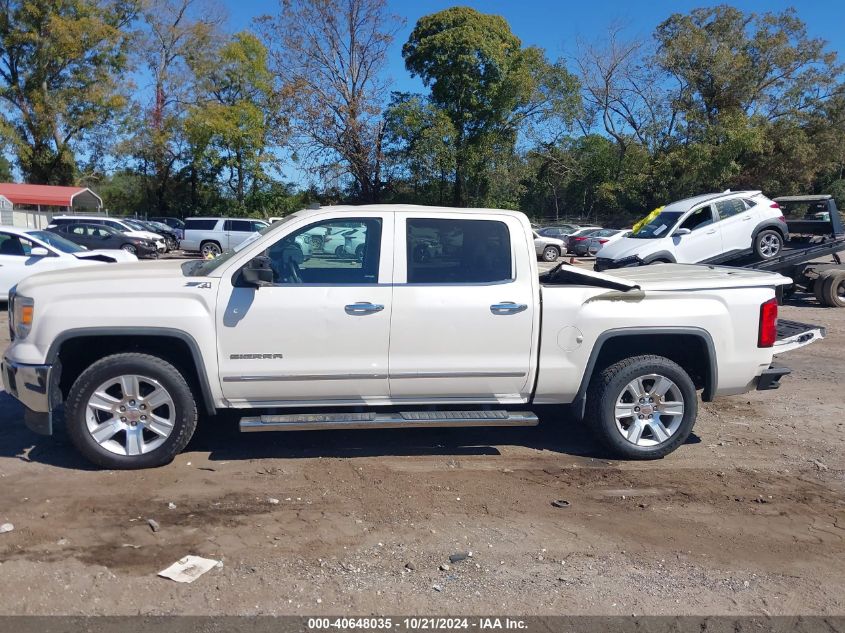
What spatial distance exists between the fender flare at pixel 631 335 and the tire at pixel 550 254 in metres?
23.8

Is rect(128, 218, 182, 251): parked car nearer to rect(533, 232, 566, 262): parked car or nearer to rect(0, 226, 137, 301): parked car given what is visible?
rect(533, 232, 566, 262): parked car

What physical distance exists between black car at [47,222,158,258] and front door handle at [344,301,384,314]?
73.6 feet

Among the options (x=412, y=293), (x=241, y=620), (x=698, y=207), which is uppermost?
(x=698, y=207)

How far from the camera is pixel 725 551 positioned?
165 inches

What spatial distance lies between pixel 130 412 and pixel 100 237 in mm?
23143

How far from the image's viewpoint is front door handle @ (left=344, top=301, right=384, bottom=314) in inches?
201

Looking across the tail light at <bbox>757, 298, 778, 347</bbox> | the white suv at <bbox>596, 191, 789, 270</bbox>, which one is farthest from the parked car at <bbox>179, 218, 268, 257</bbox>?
the tail light at <bbox>757, 298, 778, 347</bbox>

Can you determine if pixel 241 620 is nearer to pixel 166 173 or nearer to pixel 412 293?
pixel 412 293

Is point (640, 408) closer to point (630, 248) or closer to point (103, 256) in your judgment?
point (630, 248)

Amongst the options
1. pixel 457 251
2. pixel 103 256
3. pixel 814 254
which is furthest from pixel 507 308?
pixel 814 254

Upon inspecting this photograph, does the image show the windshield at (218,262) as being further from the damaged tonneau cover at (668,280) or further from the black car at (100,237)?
the black car at (100,237)

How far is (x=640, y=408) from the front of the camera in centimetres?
551

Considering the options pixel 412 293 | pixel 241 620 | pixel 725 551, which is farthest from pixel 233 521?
pixel 725 551

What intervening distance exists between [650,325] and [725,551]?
1.79 meters
